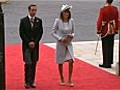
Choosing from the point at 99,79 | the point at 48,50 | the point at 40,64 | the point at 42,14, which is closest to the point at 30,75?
the point at 99,79

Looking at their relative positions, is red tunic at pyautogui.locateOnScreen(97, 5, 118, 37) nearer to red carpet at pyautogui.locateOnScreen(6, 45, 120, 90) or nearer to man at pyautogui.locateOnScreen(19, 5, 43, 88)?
red carpet at pyautogui.locateOnScreen(6, 45, 120, 90)

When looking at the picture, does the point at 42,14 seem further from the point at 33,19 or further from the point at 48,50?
the point at 33,19

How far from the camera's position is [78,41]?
19.3 metres

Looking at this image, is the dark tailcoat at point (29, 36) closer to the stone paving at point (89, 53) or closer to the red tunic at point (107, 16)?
the stone paving at point (89, 53)

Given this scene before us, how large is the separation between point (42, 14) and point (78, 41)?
36.8 feet

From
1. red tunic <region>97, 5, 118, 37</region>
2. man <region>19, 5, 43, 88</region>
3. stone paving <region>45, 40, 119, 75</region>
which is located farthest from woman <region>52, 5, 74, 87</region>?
red tunic <region>97, 5, 118, 37</region>

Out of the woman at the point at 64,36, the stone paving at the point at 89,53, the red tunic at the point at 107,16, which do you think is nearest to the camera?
the woman at the point at 64,36

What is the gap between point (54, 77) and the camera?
12219 mm

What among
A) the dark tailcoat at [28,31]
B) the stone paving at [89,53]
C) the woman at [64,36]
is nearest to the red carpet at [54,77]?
the stone paving at [89,53]

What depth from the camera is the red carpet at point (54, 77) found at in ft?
36.3

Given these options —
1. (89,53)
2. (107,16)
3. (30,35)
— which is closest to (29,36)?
(30,35)

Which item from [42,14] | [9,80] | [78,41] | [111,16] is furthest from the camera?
[42,14]

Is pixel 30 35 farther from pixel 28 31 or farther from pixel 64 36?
pixel 64 36

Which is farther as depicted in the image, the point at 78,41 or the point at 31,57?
the point at 78,41
